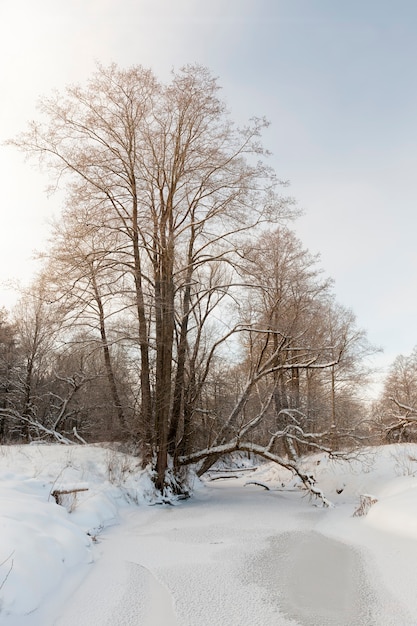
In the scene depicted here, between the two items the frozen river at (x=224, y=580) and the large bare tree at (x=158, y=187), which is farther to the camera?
the large bare tree at (x=158, y=187)

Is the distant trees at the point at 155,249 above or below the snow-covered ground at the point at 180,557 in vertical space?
above

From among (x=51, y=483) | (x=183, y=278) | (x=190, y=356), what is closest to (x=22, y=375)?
(x=190, y=356)

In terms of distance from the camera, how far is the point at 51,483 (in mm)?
6957

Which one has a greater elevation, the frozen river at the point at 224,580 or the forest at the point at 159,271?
the forest at the point at 159,271

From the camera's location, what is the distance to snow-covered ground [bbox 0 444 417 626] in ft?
11.6

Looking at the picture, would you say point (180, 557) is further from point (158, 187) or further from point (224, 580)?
point (158, 187)

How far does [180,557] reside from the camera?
5250 millimetres

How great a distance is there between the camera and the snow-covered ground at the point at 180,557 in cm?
352

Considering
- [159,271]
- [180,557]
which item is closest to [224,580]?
[180,557]

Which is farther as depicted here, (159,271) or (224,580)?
(159,271)

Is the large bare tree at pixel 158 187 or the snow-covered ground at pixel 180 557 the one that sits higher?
the large bare tree at pixel 158 187

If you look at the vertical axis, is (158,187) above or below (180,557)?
above

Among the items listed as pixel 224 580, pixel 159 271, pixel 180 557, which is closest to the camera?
pixel 224 580

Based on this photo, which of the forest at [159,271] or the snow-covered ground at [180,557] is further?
the forest at [159,271]
